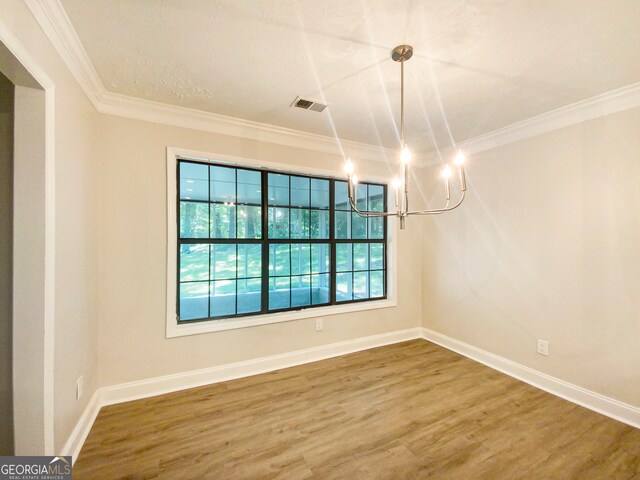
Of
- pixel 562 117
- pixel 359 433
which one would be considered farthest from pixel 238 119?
pixel 562 117

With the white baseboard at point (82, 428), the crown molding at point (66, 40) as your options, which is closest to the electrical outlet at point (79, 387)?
the white baseboard at point (82, 428)

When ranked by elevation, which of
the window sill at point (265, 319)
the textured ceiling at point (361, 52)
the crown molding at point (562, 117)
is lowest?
the window sill at point (265, 319)

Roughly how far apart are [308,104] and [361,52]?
0.76 m

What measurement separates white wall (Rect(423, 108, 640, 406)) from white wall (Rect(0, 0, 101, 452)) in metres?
3.70

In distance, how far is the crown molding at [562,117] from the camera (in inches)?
83.4

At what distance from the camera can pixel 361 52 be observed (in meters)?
1.72

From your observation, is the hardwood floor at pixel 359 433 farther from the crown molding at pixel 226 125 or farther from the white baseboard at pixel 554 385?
the crown molding at pixel 226 125

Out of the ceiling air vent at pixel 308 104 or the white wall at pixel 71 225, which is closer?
the white wall at pixel 71 225

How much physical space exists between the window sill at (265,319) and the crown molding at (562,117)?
7.29 feet

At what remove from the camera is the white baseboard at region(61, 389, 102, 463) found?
1.69m

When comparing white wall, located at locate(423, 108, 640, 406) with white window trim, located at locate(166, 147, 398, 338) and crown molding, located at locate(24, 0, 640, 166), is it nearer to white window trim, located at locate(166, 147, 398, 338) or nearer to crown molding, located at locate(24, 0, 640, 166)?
crown molding, located at locate(24, 0, 640, 166)

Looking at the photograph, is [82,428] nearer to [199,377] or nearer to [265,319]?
[199,377]

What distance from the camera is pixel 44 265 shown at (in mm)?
1416

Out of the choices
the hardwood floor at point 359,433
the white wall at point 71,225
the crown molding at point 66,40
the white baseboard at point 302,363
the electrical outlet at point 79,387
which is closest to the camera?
the crown molding at point 66,40
